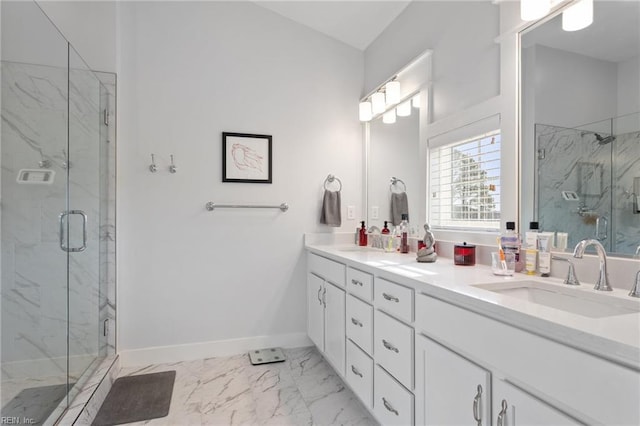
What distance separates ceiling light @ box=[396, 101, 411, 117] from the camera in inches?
95.2

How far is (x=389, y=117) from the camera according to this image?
8.68 feet

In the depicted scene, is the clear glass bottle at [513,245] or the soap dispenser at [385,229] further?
the soap dispenser at [385,229]

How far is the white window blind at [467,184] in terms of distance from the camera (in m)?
1.75

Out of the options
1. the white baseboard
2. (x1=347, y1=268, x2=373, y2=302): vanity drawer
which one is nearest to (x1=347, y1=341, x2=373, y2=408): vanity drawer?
(x1=347, y1=268, x2=373, y2=302): vanity drawer

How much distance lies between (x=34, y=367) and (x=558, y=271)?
2473 mm

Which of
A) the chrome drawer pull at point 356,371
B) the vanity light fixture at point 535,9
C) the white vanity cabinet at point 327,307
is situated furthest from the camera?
the white vanity cabinet at point 327,307

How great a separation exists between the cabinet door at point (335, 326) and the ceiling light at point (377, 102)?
1393 mm

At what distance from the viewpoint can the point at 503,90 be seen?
65.1 inches

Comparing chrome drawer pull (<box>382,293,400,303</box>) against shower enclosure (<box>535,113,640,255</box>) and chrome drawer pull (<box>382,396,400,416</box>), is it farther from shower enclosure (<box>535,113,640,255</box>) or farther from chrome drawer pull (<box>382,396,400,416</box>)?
shower enclosure (<box>535,113,640,255</box>)

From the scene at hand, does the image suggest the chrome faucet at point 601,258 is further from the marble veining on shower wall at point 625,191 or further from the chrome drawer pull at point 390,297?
the chrome drawer pull at point 390,297

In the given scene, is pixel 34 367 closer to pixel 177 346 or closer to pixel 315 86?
pixel 177 346

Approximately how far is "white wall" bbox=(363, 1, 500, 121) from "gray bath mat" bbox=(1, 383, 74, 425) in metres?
2.59

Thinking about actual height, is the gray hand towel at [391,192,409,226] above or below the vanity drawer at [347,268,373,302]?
above

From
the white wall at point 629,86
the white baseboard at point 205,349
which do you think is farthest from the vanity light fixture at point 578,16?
the white baseboard at point 205,349
